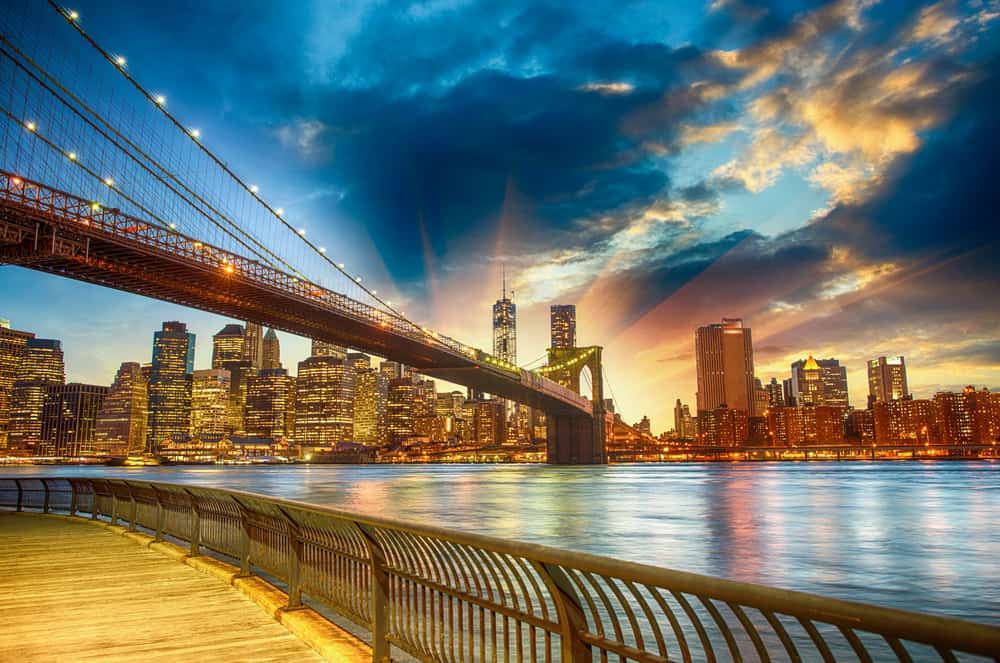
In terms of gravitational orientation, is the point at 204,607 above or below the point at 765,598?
below

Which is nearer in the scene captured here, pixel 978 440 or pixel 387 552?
pixel 387 552

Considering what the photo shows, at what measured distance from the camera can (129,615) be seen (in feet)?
21.2

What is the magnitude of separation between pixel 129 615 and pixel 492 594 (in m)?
3.61

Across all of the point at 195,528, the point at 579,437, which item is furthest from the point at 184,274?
the point at 579,437

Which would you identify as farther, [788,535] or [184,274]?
[184,274]

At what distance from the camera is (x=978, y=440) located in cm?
18950

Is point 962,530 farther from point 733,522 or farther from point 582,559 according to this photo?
point 582,559

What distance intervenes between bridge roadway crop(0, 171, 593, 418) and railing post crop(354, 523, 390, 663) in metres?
35.6

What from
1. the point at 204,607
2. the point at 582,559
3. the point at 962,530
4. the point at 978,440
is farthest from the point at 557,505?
the point at 978,440

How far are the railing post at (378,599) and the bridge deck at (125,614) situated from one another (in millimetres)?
633

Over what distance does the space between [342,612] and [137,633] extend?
1.71 meters

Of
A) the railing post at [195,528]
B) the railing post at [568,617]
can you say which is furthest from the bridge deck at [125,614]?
the railing post at [568,617]

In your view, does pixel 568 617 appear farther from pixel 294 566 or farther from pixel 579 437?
pixel 579 437

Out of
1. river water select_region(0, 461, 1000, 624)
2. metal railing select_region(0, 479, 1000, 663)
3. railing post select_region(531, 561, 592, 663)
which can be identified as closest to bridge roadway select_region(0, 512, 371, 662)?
metal railing select_region(0, 479, 1000, 663)
